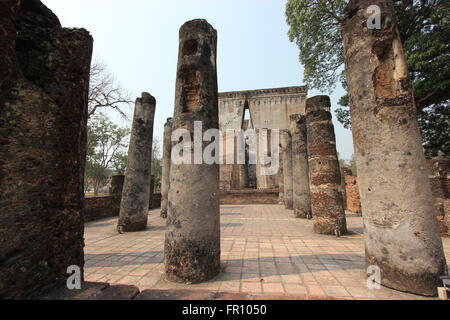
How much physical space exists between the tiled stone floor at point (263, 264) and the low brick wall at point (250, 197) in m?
10.5

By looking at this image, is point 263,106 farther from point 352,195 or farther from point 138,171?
point 138,171

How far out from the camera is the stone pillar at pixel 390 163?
257cm

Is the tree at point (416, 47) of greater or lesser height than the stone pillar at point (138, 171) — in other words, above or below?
above

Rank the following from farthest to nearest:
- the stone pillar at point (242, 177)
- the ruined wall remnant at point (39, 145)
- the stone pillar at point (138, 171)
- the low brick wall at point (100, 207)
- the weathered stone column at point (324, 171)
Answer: the stone pillar at point (242, 177)
the low brick wall at point (100, 207)
the stone pillar at point (138, 171)
the weathered stone column at point (324, 171)
the ruined wall remnant at point (39, 145)

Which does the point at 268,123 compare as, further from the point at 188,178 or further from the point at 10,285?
the point at 10,285

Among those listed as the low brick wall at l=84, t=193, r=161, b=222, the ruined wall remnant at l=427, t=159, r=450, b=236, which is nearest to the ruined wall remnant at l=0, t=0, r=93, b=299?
the low brick wall at l=84, t=193, r=161, b=222

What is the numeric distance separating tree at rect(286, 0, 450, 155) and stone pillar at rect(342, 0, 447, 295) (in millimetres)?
7792

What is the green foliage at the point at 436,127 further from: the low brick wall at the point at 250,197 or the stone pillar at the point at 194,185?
the stone pillar at the point at 194,185

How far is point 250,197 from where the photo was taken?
16766 mm

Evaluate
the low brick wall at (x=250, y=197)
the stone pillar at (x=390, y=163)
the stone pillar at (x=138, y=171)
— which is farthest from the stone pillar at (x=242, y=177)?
the stone pillar at (x=390, y=163)

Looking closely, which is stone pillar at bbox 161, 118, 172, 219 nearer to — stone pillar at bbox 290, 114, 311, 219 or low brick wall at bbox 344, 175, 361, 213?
stone pillar at bbox 290, 114, 311, 219

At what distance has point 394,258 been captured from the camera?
2.66m

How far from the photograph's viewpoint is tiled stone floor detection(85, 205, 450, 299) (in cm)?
279

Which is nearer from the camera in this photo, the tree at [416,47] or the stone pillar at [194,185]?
the stone pillar at [194,185]
